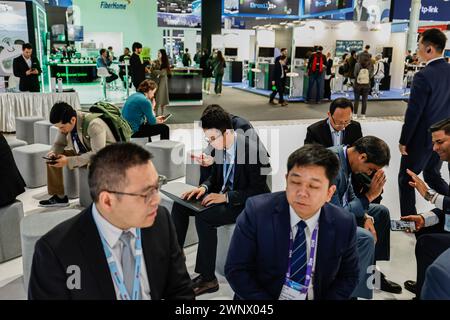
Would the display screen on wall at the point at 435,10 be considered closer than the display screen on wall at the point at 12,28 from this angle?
No

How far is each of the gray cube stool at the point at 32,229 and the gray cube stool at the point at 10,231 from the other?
22.9 inches

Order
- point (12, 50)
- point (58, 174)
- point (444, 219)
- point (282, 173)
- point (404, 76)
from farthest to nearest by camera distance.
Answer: point (404, 76)
point (12, 50)
point (58, 174)
point (282, 173)
point (444, 219)

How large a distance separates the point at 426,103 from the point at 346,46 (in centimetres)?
1240

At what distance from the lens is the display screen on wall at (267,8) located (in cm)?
1543

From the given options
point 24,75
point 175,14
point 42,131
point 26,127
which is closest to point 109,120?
point 42,131

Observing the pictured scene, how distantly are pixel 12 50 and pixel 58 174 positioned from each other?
5.56 metres

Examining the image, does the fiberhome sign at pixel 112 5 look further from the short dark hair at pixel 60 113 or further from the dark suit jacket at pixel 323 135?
the dark suit jacket at pixel 323 135

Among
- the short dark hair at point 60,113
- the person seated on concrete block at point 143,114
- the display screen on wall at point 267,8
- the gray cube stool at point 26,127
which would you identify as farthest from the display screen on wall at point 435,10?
the short dark hair at point 60,113

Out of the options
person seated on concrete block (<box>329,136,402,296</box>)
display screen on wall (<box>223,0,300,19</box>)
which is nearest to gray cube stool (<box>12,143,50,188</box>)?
person seated on concrete block (<box>329,136,402,296</box>)

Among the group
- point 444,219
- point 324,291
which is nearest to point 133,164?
point 324,291

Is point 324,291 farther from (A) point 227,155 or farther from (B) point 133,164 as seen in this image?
(A) point 227,155

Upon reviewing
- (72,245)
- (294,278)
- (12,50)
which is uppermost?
(12,50)

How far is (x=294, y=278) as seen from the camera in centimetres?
184

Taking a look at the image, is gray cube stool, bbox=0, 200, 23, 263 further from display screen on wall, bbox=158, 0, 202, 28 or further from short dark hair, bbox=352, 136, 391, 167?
display screen on wall, bbox=158, 0, 202, 28
